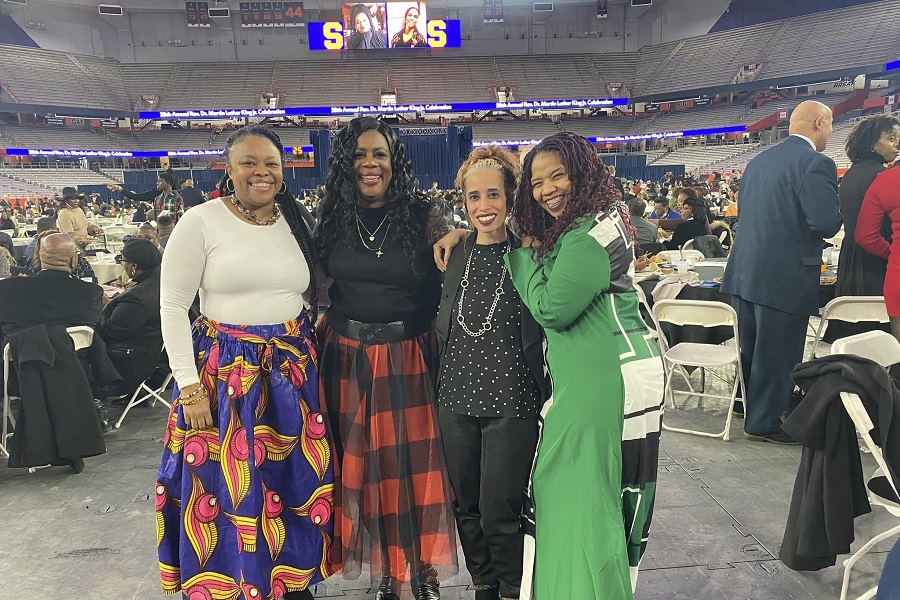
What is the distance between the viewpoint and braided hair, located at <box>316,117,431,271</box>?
1889mm

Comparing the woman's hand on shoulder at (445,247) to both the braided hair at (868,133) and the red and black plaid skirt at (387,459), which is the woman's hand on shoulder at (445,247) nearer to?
the red and black plaid skirt at (387,459)

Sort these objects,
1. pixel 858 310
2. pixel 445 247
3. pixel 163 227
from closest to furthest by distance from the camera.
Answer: pixel 445 247, pixel 858 310, pixel 163 227

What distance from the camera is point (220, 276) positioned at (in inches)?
69.6

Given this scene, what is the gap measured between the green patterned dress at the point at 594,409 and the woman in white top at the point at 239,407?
0.75m

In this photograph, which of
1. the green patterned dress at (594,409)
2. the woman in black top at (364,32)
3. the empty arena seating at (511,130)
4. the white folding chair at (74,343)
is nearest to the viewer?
the green patterned dress at (594,409)

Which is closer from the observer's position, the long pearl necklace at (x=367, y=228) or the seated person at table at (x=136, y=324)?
the long pearl necklace at (x=367, y=228)

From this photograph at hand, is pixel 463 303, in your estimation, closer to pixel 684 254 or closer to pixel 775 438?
pixel 775 438

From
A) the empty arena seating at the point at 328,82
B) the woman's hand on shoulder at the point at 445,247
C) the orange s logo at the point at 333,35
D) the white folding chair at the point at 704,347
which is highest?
the orange s logo at the point at 333,35

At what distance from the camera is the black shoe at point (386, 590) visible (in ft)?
6.75

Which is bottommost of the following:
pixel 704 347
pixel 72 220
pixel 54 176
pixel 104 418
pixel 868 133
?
pixel 104 418

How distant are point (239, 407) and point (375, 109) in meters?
25.1

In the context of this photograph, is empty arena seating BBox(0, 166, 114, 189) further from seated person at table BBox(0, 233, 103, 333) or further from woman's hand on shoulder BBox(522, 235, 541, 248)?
woman's hand on shoulder BBox(522, 235, 541, 248)

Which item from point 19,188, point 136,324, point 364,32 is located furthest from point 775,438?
point 364,32

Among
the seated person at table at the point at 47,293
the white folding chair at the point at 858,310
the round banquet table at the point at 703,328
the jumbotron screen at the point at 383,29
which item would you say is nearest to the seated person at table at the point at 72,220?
the seated person at table at the point at 47,293
